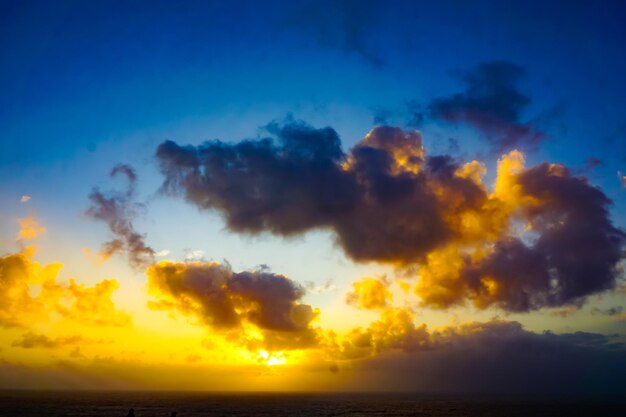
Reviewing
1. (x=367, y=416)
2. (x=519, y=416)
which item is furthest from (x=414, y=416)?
(x=519, y=416)

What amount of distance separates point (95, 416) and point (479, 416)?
11706 centimetres

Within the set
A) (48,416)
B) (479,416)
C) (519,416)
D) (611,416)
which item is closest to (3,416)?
(48,416)

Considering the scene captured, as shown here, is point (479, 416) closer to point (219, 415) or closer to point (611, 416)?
point (611, 416)

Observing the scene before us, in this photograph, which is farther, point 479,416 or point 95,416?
point 479,416

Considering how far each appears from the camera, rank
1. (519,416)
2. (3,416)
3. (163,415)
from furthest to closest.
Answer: (519,416), (163,415), (3,416)

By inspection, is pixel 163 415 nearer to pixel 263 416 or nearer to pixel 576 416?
pixel 263 416

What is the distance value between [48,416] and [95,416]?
11.6 meters

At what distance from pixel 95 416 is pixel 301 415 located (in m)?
59.6

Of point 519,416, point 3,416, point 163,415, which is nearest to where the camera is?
point 3,416

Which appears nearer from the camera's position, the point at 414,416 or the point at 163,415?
the point at 163,415

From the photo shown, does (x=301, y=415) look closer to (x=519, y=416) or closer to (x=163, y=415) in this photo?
(x=163, y=415)

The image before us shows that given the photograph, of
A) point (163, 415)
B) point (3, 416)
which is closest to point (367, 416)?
A: point (163, 415)

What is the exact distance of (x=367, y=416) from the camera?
131m

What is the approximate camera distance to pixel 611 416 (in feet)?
455
